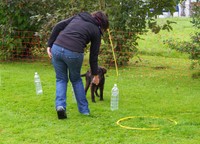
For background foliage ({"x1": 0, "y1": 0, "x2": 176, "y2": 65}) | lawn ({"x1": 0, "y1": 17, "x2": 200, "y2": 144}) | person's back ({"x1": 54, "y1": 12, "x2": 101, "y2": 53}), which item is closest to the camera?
lawn ({"x1": 0, "y1": 17, "x2": 200, "y2": 144})

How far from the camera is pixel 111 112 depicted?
706 centimetres

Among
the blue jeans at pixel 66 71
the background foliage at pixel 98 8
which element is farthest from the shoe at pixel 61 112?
the background foliage at pixel 98 8

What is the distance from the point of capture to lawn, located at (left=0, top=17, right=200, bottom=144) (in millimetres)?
5672

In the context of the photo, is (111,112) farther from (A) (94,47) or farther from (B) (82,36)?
(B) (82,36)

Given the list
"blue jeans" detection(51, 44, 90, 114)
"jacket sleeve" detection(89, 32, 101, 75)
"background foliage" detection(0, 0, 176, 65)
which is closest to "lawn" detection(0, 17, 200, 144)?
"blue jeans" detection(51, 44, 90, 114)

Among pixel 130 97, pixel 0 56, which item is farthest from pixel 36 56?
pixel 130 97

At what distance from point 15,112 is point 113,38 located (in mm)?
5845

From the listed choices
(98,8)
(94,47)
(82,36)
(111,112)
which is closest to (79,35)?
(82,36)

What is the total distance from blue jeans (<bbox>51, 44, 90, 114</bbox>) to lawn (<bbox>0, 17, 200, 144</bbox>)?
276 millimetres

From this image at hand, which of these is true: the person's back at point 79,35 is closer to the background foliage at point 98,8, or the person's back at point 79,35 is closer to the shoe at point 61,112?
the shoe at point 61,112

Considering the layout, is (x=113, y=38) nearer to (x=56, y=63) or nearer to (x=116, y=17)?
(x=116, y=17)

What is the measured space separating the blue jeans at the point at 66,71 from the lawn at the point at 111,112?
0.90ft

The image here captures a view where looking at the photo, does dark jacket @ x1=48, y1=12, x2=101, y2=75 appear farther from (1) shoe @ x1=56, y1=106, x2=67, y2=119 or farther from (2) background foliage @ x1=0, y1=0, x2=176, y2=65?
(2) background foliage @ x1=0, y1=0, x2=176, y2=65

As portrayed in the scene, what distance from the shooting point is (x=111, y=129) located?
604cm
